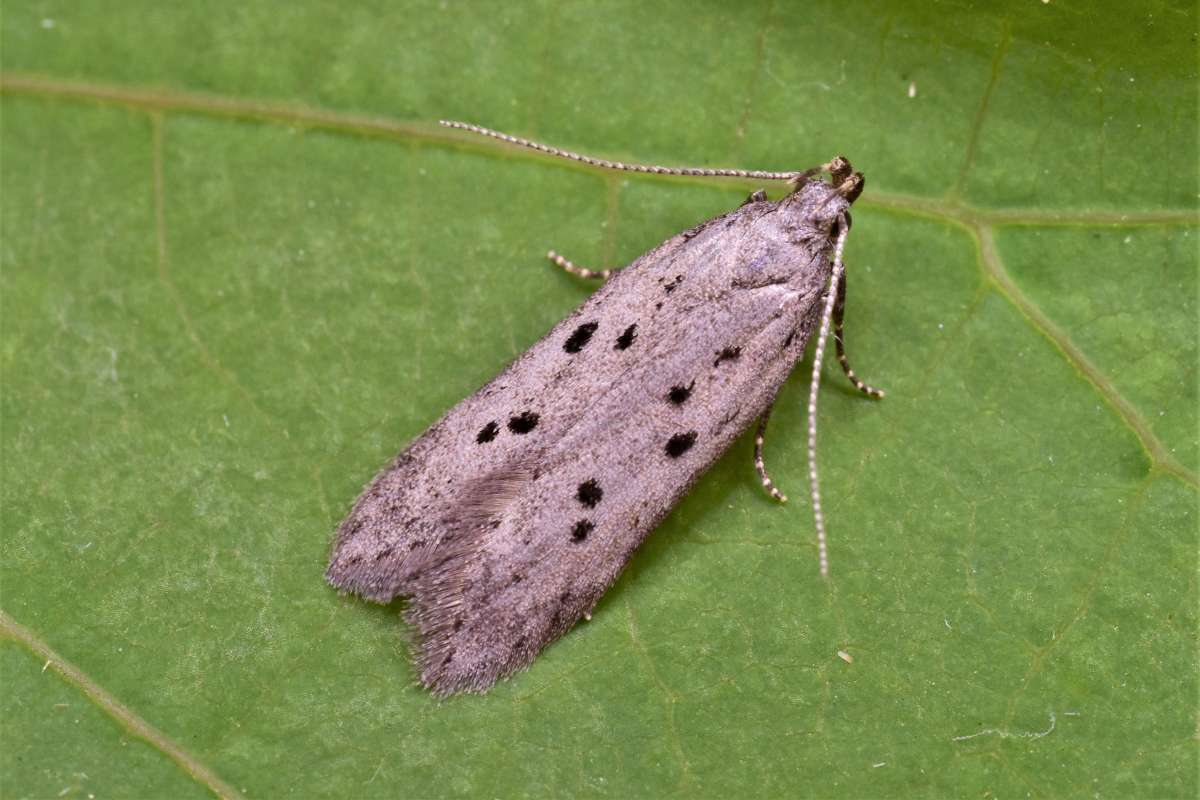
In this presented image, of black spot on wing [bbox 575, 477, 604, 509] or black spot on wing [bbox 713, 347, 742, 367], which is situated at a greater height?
black spot on wing [bbox 713, 347, 742, 367]

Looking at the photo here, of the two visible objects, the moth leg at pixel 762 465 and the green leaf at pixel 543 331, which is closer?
the green leaf at pixel 543 331

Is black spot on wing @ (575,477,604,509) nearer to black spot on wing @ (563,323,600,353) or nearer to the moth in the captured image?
the moth

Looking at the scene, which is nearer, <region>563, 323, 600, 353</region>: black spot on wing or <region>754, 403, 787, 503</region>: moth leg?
<region>563, 323, 600, 353</region>: black spot on wing

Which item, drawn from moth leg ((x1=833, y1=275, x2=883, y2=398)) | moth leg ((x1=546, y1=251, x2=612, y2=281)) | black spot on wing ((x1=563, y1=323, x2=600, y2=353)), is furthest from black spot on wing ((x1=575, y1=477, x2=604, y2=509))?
→ moth leg ((x1=833, y1=275, x2=883, y2=398))

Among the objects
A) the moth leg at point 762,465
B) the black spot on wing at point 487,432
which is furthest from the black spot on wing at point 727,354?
the black spot on wing at point 487,432

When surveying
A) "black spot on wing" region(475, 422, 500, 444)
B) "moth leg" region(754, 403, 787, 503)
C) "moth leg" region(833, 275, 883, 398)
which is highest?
"moth leg" region(833, 275, 883, 398)

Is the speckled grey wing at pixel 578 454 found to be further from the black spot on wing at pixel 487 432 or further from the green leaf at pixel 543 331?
the green leaf at pixel 543 331

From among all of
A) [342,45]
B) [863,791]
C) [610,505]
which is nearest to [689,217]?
[610,505]

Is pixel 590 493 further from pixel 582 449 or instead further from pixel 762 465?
pixel 762 465

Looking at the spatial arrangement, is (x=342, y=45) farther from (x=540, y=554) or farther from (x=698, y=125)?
(x=540, y=554)
